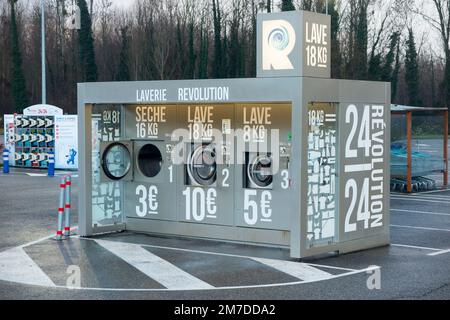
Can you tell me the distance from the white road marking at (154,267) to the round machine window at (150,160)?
1726 mm

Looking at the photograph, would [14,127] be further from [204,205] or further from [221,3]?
[221,3]

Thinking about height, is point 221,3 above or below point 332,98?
above

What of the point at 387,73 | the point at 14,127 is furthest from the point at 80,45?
the point at 14,127

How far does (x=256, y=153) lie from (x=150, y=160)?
234 cm

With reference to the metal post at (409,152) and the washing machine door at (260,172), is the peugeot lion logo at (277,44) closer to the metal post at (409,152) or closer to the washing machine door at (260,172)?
the washing machine door at (260,172)

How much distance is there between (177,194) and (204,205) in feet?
2.00

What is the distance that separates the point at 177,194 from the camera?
570 inches

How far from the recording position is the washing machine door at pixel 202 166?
14086 millimetres

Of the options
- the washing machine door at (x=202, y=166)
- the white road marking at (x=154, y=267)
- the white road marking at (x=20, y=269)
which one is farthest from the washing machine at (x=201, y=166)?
the white road marking at (x=20, y=269)

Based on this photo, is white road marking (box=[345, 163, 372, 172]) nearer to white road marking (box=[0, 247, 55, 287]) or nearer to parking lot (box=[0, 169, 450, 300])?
parking lot (box=[0, 169, 450, 300])

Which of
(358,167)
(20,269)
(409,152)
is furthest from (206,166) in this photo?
(409,152)

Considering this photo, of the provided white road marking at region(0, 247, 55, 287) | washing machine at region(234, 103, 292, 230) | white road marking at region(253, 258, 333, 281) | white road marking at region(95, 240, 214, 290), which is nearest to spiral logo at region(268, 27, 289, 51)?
washing machine at region(234, 103, 292, 230)

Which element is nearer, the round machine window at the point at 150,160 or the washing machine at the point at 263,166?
the washing machine at the point at 263,166

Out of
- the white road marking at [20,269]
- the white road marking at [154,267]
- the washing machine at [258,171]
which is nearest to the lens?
the white road marking at [154,267]
